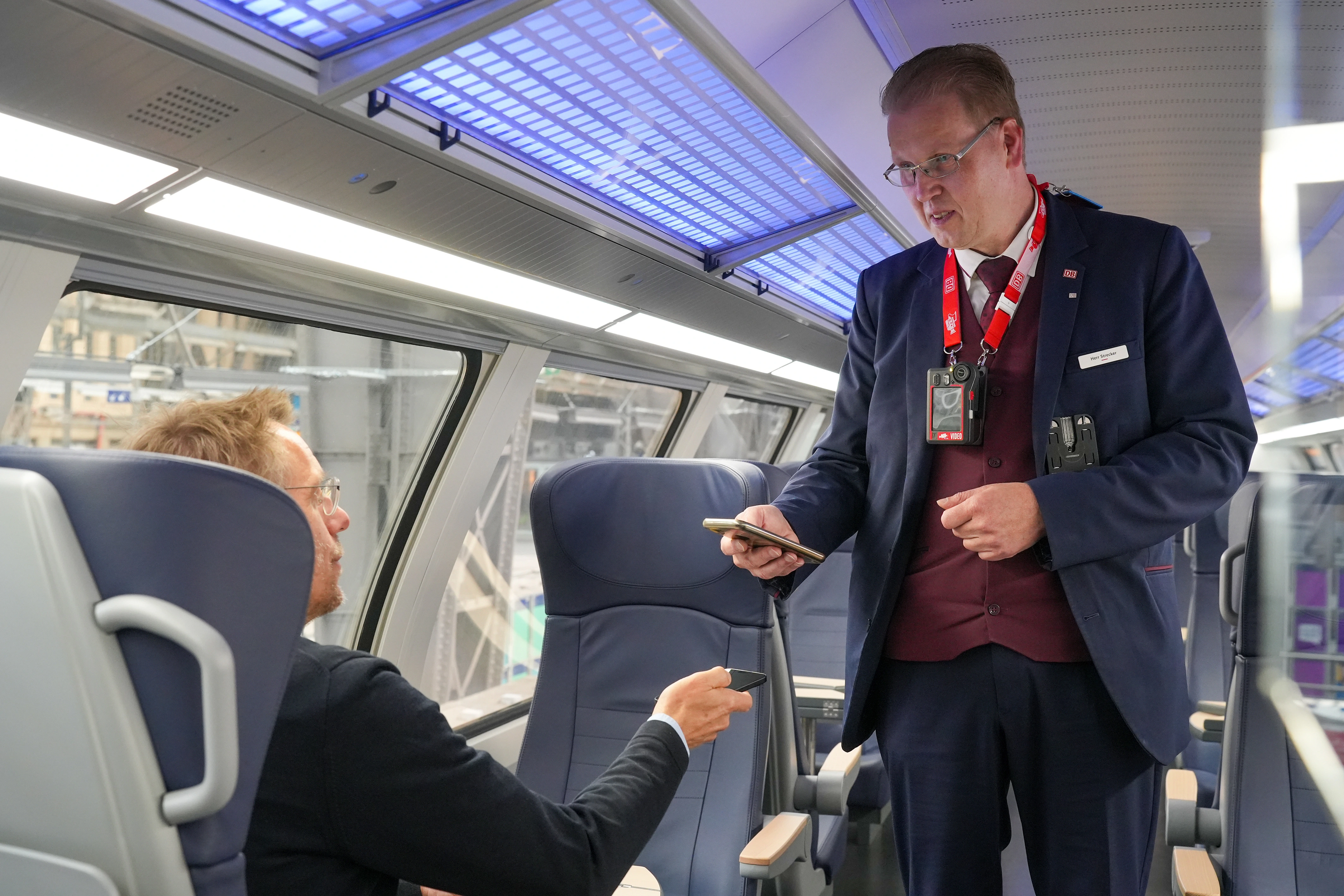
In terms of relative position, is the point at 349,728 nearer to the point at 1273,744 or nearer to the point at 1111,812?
the point at 1111,812

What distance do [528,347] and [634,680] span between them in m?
1.82

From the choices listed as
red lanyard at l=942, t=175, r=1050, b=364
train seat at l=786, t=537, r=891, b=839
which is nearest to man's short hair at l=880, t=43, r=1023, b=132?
red lanyard at l=942, t=175, r=1050, b=364

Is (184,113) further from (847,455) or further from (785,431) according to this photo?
(785,431)

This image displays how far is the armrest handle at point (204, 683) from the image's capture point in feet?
3.14

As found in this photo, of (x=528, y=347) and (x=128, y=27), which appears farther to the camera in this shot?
(x=528, y=347)

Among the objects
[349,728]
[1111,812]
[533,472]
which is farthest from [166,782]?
[533,472]

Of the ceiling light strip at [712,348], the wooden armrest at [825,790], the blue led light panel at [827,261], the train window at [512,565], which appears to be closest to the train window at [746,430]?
the ceiling light strip at [712,348]

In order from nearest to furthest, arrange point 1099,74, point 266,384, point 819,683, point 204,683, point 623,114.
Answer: point 204,683 < point 623,114 < point 1099,74 < point 266,384 < point 819,683

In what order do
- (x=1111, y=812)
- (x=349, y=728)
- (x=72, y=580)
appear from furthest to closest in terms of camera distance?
(x=1111, y=812) < (x=349, y=728) < (x=72, y=580)

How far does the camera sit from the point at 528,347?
4.28 m

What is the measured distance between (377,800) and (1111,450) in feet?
4.10

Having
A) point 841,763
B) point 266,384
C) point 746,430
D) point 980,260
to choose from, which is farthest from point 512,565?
point 980,260

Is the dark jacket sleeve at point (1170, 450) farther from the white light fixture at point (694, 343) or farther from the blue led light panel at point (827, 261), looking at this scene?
the white light fixture at point (694, 343)

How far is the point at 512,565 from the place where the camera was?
604 centimetres
